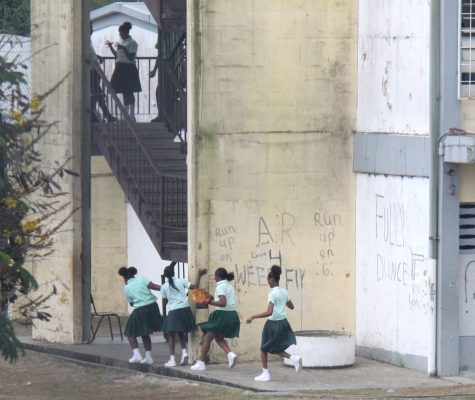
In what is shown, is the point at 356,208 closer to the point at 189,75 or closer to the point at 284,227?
the point at 284,227

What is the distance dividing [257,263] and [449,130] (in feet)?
11.7

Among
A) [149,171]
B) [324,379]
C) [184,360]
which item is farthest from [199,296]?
[149,171]

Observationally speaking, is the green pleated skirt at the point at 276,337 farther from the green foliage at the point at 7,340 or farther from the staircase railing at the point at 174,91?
the staircase railing at the point at 174,91

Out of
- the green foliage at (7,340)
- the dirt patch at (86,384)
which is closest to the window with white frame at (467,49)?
the dirt patch at (86,384)

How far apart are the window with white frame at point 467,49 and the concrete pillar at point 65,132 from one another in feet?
22.5

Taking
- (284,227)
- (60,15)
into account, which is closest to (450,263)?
(284,227)

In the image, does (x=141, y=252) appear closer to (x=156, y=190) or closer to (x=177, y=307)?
(x=156, y=190)

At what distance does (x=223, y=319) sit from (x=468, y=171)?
374 cm

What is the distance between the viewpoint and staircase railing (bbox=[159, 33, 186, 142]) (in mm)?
24141

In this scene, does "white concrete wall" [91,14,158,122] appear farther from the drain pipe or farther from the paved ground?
the drain pipe

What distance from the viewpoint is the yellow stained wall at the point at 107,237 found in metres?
26.2

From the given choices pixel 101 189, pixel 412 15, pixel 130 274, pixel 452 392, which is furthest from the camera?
pixel 101 189

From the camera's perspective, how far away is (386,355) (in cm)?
1917

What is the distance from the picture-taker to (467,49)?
17.5 meters
